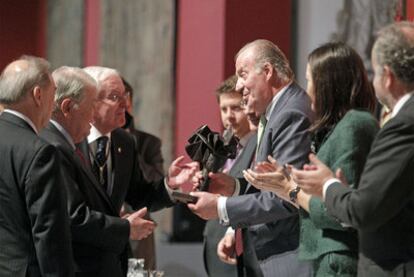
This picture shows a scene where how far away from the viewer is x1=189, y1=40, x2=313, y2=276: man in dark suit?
3.69 metres

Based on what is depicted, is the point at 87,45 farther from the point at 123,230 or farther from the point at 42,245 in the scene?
the point at 42,245

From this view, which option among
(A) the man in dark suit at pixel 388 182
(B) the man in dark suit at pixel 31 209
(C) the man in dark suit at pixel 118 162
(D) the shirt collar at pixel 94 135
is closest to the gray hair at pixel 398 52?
(A) the man in dark suit at pixel 388 182

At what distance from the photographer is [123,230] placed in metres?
3.81

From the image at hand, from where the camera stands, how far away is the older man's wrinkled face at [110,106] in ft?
14.8

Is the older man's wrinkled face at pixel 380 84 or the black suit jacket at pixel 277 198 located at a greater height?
the older man's wrinkled face at pixel 380 84

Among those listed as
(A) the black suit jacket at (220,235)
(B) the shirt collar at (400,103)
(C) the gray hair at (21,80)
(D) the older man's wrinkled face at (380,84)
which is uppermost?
(D) the older man's wrinkled face at (380,84)

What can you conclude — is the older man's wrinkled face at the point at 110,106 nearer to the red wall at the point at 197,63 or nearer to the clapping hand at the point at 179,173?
the clapping hand at the point at 179,173

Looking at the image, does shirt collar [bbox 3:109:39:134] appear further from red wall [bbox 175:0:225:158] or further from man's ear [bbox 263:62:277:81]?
red wall [bbox 175:0:225:158]

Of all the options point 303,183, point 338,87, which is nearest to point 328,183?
point 303,183

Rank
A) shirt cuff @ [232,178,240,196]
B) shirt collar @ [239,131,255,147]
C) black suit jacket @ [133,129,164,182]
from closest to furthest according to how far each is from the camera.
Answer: shirt cuff @ [232,178,240,196] < shirt collar @ [239,131,255,147] < black suit jacket @ [133,129,164,182]

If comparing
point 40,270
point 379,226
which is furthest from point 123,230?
point 379,226

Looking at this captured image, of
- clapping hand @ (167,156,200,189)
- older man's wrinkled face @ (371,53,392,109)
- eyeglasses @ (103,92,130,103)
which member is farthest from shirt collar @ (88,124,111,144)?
older man's wrinkled face @ (371,53,392,109)

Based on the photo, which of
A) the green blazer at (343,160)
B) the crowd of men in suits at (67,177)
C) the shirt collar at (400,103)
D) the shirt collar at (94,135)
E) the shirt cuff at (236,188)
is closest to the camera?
the shirt collar at (400,103)

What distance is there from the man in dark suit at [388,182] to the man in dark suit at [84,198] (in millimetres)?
1072
